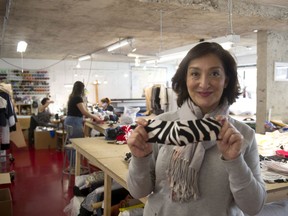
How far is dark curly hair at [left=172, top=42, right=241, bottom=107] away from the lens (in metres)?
1.16

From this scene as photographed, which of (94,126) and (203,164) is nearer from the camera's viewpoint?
(203,164)

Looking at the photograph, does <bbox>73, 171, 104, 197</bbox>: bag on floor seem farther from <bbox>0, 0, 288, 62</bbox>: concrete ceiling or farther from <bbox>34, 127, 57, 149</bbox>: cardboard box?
<bbox>34, 127, 57, 149</bbox>: cardboard box

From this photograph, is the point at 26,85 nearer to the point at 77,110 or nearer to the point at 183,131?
the point at 77,110

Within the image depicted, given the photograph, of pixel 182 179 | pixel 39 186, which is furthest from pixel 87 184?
pixel 39 186

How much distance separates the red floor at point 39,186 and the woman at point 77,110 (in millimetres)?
898

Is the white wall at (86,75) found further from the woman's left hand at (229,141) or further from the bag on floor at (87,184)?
the woman's left hand at (229,141)

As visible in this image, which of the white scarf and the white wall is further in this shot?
the white wall

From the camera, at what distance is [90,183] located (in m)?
2.77

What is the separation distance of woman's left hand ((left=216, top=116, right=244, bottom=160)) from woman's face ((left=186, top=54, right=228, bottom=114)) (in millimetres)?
165

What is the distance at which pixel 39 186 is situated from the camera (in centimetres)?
445

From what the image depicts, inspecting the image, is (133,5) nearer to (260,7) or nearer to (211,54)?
(260,7)

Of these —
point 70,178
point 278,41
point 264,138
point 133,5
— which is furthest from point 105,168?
point 278,41

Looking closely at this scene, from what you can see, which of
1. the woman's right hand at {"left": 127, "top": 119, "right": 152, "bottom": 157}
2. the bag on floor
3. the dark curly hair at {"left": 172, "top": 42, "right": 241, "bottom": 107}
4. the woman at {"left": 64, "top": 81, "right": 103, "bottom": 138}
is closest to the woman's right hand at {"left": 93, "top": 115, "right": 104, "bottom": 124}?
the woman at {"left": 64, "top": 81, "right": 103, "bottom": 138}

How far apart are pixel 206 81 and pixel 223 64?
0.44ft
